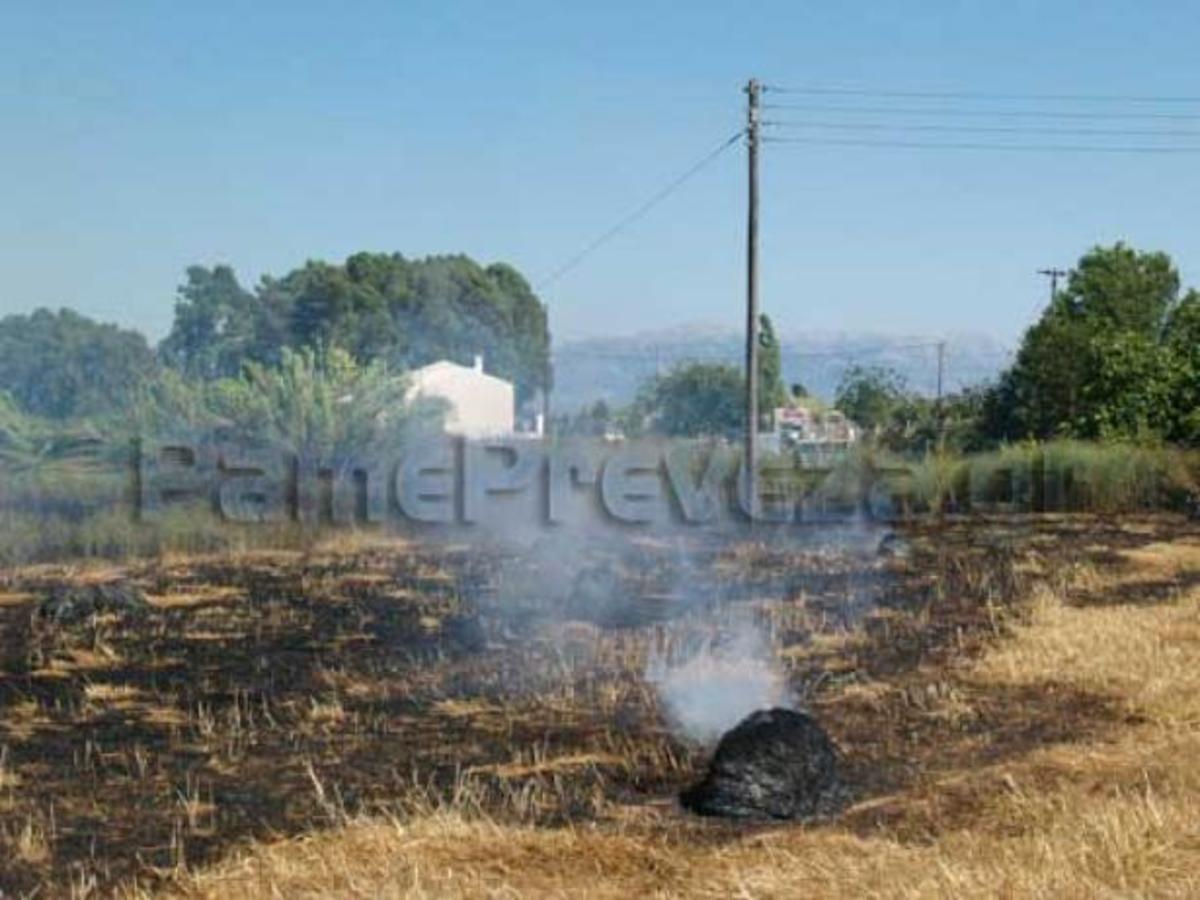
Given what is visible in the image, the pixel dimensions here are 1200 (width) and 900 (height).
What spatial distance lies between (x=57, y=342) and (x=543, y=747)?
2925cm

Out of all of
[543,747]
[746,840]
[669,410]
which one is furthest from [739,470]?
[669,410]

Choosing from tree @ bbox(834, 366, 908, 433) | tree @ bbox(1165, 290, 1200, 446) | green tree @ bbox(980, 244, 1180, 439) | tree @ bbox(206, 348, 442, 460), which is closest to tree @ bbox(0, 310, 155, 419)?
tree @ bbox(206, 348, 442, 460)

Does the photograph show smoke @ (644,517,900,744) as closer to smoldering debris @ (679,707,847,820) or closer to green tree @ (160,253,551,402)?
smoldering debris @ (679,707,847,820)

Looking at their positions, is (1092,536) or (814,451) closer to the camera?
(1092,536)

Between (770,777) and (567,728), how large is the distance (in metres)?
1.66

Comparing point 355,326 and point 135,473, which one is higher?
point 355,326

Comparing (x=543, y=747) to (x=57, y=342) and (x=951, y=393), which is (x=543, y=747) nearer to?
(x=57, y=342)

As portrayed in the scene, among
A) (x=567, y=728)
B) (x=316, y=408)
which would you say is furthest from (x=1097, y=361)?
(x=567, y=728)

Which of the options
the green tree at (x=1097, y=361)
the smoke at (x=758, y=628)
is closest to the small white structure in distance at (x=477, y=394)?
the green tree at (x=1097, y=361)

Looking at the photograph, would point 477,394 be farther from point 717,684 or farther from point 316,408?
point 717,684

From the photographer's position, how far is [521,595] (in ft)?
39.0

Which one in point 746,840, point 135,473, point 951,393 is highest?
point 951,393

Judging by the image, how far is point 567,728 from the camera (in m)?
7.23

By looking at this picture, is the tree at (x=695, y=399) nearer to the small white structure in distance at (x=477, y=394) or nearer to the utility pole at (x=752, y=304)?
the small white structure in distance at (x=477, y=394)
